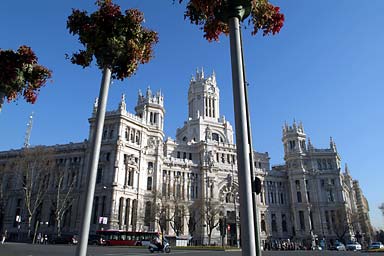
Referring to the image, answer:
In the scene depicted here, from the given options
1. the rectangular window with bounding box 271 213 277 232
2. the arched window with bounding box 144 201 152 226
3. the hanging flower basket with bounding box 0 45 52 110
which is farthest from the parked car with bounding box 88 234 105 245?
the rectangular window with bounding box 271 213 277 232

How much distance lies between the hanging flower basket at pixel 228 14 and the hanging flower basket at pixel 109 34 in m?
1.70

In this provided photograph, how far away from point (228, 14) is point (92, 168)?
5208mm

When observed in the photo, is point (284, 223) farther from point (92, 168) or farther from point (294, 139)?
point (92, 168)

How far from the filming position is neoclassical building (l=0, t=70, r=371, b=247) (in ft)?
213

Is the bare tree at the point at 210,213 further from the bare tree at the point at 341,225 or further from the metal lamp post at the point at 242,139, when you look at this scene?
the metal lamp post at the point at 242,139

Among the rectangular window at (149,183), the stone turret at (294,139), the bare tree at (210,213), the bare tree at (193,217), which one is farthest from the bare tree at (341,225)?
the rectangular window at (149,183)

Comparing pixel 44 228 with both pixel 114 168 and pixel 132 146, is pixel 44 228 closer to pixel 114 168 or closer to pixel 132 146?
pixel 114 168

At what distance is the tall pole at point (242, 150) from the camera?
21.0 feet

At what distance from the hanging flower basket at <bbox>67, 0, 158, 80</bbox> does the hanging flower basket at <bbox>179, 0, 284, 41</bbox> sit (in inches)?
66.9

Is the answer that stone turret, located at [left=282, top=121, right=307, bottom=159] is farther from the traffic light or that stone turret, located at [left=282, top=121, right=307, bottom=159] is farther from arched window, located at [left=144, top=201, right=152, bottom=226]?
the traffic light

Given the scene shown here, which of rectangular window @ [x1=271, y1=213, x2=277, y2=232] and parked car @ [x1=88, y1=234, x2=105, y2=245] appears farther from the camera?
rectangular window @ [x1=271, y1=213, x2=277, y2=232]

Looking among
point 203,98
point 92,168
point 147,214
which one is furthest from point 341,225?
point 92,168

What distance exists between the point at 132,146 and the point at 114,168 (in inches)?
276

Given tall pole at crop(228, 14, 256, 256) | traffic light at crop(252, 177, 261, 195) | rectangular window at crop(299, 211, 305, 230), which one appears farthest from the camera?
rectangular window at crop(299, 211, 305, 230)
